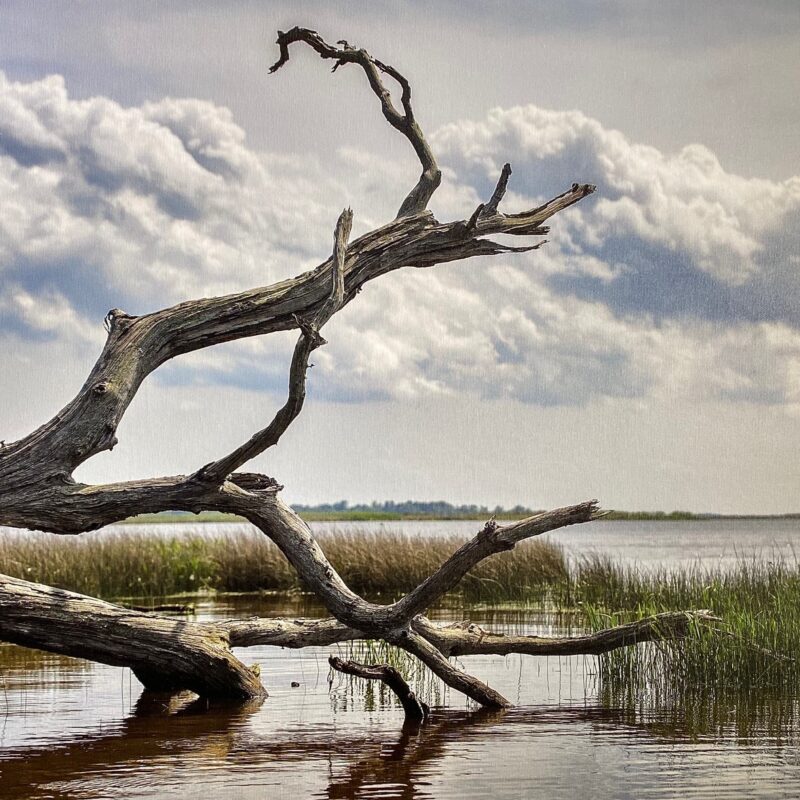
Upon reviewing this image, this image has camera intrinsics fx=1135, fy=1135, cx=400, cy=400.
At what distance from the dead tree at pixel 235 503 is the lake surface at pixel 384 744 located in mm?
478

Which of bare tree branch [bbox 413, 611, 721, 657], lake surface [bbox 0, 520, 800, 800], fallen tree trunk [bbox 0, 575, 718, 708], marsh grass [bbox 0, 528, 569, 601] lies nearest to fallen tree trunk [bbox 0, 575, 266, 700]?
fallen tree trunk [bbox 0, 575, 718, 708]

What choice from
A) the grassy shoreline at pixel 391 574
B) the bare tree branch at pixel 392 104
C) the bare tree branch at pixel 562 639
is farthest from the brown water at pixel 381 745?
the bare tree branch at pixel 392 104

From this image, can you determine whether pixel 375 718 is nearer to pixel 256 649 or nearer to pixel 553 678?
pixel 553 678

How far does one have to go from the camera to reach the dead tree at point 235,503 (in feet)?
28.4

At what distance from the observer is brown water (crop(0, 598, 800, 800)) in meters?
6.65

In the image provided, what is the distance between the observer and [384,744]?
7.85 m

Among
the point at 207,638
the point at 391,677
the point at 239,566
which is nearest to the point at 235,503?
the point at 207,638

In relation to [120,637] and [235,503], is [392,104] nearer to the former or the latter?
[235,503]

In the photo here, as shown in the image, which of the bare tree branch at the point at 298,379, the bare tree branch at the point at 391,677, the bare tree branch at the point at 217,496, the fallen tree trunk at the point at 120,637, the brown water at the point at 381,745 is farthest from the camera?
the fallen tree trunk at the point at 120,637

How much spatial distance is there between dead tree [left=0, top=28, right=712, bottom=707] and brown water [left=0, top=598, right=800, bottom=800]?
48cm

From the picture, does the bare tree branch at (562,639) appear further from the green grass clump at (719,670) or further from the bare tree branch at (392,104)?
the bare tree branch at (392,104)

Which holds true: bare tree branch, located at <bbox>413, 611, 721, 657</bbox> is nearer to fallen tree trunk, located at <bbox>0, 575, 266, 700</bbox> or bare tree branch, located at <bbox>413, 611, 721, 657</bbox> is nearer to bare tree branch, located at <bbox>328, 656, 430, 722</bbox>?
bare tree branch, located at <bbox>328, 656, 430, 722</bbox>

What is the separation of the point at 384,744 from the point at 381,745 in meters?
0.04

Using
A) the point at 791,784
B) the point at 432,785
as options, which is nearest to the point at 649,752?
the point at 791,784
